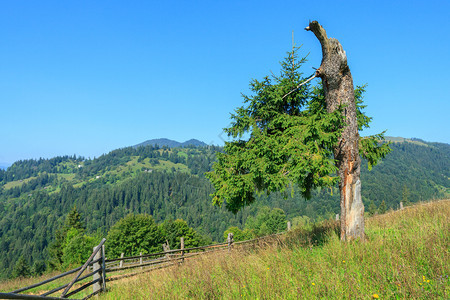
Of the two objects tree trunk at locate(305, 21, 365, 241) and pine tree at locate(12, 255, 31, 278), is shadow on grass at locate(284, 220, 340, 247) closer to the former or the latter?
tree trunk at locate(305, 21, 365, 241)

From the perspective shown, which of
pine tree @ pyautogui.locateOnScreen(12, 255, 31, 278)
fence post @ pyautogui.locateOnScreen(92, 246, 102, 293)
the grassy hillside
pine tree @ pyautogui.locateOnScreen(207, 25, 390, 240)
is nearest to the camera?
the grassy hillside

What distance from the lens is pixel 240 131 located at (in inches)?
401

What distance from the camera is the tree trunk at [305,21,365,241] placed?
797cm

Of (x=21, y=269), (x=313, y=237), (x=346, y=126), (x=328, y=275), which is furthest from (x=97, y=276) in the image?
(x=21, y=269)

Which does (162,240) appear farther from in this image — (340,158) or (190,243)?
(340,158)

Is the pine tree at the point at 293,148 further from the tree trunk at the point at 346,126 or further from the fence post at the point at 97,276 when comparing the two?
the fence post at the point at 97,276

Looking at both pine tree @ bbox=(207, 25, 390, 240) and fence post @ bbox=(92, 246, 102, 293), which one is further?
fence post @ bbox=(92, 246, 102, 293)

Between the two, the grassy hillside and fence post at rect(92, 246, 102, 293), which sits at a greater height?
the grassy hillside

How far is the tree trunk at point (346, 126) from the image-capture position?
7969 mm

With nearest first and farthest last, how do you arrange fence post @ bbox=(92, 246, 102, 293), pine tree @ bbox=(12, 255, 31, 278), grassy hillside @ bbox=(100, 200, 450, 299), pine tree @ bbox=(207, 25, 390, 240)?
grassy hillside @ bbox=(100, 200, 450, 299) → pine tree @ bbox=(207, 25, 390, 240) → fence post @ bbox=(92, 246, 102, 293) → pine tree @ bbox=(12, 255, 31, 278)

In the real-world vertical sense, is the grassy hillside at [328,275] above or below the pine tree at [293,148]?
below

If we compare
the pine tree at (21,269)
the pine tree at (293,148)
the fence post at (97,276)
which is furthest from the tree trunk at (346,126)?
the pine tree at (21,269)

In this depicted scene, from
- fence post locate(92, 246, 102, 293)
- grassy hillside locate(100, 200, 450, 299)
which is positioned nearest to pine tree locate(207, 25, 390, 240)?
grassy hillside locate(100, 200, 450, 299)

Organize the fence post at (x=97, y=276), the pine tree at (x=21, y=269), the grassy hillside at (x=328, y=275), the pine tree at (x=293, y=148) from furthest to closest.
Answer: the pine tree at (x=21, y=269)
the fence post at (x=97, y=276)
the pine tree at (x=293, y=148)
the grassy hillside at (x=328, y=275)
